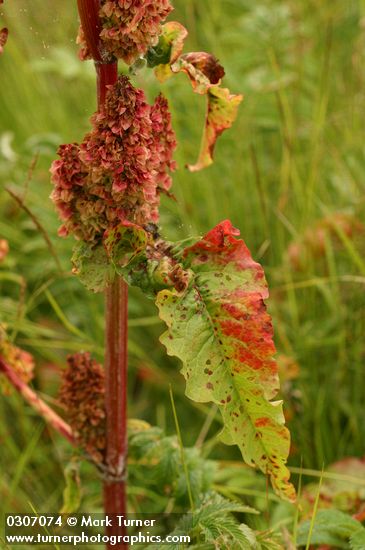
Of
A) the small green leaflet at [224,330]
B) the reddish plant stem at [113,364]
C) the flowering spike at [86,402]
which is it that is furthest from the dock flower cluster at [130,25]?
the flowering spike at [86,402]

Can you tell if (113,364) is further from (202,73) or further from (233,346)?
(202,73)

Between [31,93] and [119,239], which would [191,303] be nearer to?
[119,239]

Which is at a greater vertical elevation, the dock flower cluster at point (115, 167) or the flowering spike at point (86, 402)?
the dock flower cluster at point (115, 167)

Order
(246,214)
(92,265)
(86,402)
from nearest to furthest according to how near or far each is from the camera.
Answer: (92,265)
(86,402)
(246,214)

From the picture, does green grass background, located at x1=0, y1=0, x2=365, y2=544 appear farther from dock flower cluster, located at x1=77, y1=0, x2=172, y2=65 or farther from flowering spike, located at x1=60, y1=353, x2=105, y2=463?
dock flower cluster, located at x1=77, y1=0, x2=172, y2=65

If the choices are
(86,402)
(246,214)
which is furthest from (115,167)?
(246,214)

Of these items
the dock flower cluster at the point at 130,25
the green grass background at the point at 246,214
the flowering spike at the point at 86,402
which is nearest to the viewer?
the dock flower cluster at the point at 130,25

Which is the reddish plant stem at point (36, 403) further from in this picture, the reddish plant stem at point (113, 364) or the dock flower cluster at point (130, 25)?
the dock flower cluster at point (130, 25)
